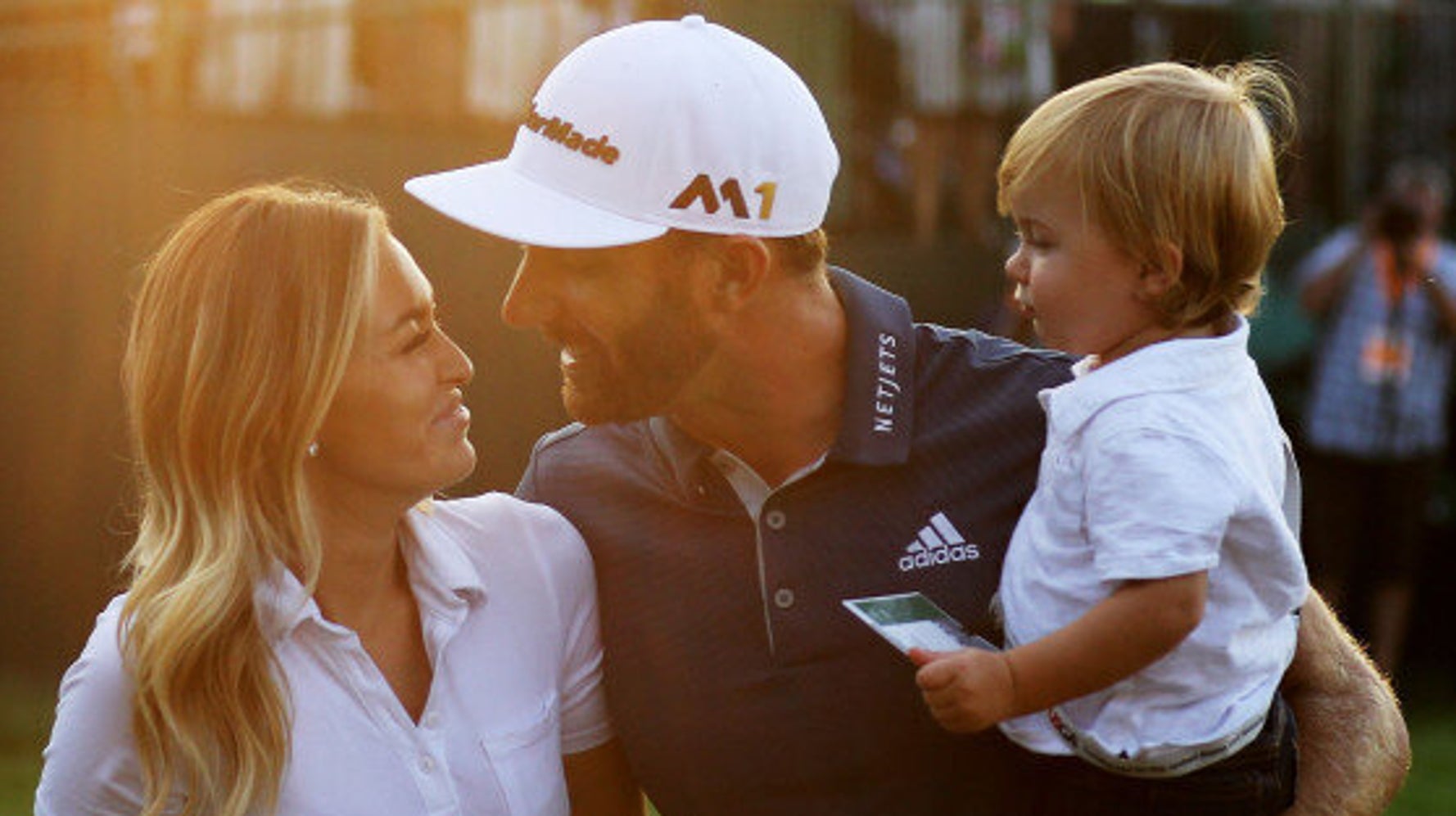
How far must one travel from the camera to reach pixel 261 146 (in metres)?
9.61

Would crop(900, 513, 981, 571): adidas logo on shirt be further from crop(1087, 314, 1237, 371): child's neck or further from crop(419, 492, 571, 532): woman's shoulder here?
crop(419, 492, 571, 532): woman's shoulder

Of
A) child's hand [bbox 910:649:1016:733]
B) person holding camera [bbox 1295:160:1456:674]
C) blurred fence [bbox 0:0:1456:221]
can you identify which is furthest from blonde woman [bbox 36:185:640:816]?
person holding camera [bbox 1295:160:1456:674]

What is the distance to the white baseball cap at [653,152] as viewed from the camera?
3596mm

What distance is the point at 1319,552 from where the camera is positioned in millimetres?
10266

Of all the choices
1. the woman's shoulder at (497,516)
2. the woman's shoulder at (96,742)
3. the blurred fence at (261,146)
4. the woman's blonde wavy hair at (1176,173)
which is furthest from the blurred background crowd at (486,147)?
the woman's blonde wavy hair at (1176,173)

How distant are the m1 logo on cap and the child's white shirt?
0.58 meters

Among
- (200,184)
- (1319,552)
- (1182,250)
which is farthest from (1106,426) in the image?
(1319,552)

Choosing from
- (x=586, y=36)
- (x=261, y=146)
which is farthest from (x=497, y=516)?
(x=586, y=36)

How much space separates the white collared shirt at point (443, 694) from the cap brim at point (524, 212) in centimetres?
46

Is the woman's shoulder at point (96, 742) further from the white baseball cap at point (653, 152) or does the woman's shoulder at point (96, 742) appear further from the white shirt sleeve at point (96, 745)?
the white baseball cap at point (653, 152)

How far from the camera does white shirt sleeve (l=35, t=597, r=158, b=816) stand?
10.7 ft

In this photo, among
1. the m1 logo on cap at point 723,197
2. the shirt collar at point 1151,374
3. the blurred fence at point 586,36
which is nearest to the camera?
the shirt collar at point 1151,374

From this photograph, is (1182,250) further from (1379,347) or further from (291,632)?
(1379,347)

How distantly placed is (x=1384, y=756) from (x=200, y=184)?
657 cm
